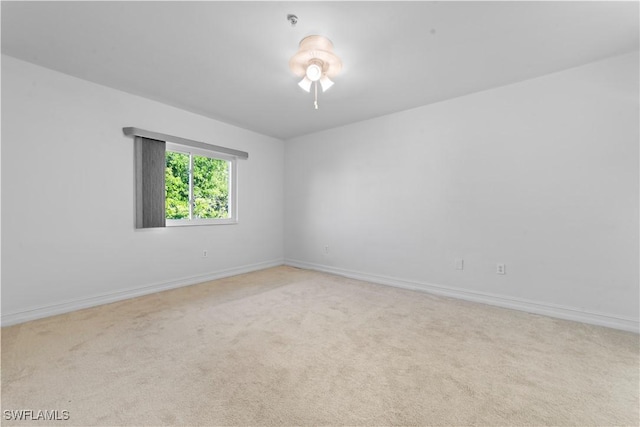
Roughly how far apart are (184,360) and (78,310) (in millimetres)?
1731

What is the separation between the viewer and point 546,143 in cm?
265

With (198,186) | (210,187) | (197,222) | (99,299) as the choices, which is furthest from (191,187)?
(99,299)

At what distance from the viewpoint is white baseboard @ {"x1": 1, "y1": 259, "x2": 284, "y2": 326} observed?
241 cm

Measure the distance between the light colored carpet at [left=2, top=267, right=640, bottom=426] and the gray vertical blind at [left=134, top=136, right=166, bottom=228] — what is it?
1.01m

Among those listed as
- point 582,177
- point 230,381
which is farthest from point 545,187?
point 230,381

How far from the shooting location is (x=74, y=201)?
2719 mm

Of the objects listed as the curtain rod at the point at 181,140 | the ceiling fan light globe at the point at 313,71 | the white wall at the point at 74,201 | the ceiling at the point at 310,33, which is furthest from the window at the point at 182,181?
the ceiling fan light globe at the point at 313,71

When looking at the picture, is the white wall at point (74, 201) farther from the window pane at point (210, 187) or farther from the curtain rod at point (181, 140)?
the window pane at point (210, 187)

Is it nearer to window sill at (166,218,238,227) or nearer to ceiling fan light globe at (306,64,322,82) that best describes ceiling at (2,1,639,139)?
ceiling fan light globe at (306,64,322,82)

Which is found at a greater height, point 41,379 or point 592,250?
point 592,250

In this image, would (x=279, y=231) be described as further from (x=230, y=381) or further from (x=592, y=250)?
(x=592, y=250)

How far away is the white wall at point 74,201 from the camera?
2404mm

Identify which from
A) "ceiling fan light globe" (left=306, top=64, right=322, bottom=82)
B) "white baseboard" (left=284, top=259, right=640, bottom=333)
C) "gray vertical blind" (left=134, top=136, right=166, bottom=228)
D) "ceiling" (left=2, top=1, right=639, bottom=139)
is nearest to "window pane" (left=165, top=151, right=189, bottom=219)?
"gray vertical blind" (left=134, top=136, right=166, bottom=228)

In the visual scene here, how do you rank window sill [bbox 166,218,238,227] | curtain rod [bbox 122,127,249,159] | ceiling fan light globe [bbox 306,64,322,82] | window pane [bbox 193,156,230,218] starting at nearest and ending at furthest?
ceiling fan light globe [bbox 306,64,322,82]
curtain rod [bbox 122,127,249,159]
window sill [bbox 166,218,238,227]
window pane [bbox 193,156,230,218]
